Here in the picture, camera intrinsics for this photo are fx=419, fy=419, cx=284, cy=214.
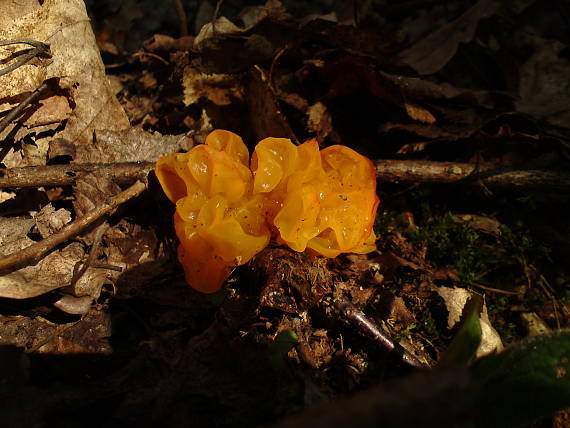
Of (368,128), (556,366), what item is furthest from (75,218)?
(556,366)

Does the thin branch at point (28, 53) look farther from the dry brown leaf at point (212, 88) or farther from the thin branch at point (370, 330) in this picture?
the thin branch at point (370, 330)

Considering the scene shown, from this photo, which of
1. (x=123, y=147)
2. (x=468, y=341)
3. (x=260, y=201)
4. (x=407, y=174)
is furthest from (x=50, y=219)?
(x=468, y=341)

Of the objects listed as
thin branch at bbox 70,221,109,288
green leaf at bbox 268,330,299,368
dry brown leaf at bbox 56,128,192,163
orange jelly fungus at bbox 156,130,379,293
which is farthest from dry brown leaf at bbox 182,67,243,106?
green leaf at bbox 268,330,299,368

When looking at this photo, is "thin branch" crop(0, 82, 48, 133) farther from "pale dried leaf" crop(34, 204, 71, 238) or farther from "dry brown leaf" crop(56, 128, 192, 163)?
"pale dried leaf" crop(34, 204, 71, 238)

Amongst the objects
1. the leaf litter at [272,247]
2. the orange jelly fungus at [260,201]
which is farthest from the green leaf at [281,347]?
the orange jelly fungus at [260,201]

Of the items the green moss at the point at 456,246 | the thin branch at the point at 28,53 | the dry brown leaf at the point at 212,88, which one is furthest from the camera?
the dry brown leaf at the point at 212,88

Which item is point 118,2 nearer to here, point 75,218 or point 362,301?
point 75,218
